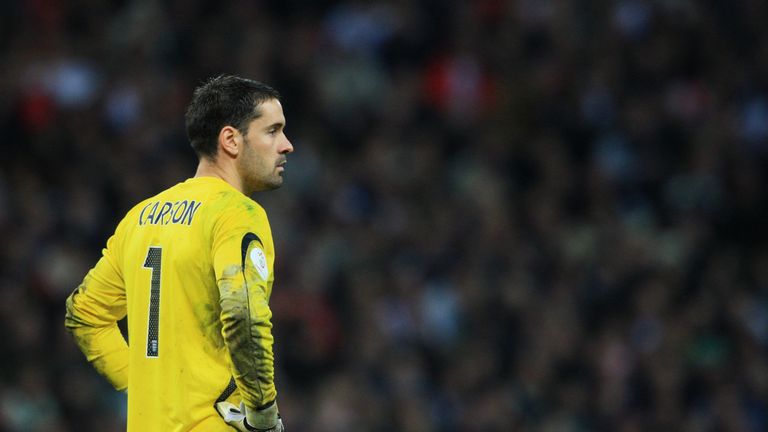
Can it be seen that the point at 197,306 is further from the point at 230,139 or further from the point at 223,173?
the point at 230,139

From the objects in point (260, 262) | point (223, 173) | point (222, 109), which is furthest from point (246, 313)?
point (222, 109)

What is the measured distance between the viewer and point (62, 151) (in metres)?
12.2

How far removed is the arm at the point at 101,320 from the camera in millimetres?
4992

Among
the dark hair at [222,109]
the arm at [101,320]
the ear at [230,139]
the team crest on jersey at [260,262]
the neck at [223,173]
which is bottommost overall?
the arm at [101,320]

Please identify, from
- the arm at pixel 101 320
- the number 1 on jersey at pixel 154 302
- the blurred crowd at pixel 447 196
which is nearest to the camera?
the number 1 on jersey at pixel 154 302

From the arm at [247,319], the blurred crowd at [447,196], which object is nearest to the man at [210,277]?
the arm at [247,319]

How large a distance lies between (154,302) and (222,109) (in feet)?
2.30

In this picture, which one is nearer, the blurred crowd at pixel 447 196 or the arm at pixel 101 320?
the arm at pixel 101 320

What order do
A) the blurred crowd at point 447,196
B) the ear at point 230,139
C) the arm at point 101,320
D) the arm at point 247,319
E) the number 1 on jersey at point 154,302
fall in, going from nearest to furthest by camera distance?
the arm at point 247,319 → the number 1 on jersey at point 154,302 → the ear at point 230,139 → the arm at point 101,320 → the blurred crowd at point 447,196

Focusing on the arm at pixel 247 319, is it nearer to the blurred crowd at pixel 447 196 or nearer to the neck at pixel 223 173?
the neck at pixel 223 173

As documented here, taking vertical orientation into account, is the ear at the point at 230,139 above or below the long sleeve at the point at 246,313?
above

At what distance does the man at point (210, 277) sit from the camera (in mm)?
4379

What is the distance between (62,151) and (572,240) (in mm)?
4626

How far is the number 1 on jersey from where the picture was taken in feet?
15.1
